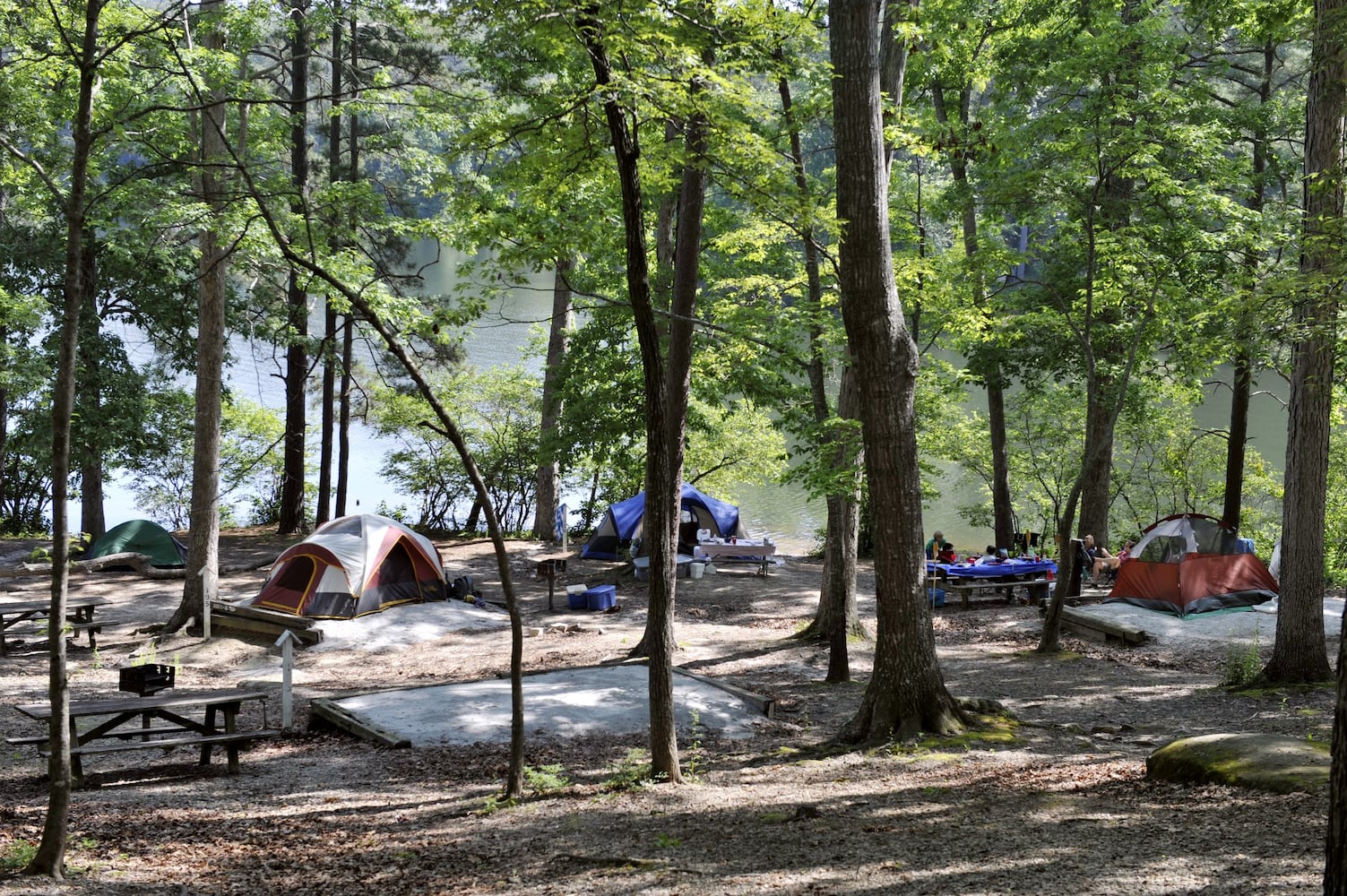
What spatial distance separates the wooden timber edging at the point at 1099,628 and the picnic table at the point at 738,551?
247 inches

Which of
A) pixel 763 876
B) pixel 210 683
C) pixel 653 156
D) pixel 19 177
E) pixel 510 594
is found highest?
pixel 19 177

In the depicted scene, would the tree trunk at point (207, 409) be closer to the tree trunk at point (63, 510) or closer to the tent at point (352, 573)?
the tent at point (352, 573)

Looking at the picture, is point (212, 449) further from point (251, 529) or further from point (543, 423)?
point (251, 529)

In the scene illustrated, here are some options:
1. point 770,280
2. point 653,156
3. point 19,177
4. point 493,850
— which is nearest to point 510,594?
point 493,850

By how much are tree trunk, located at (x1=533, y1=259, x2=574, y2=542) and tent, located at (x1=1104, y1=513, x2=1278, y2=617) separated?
9424 mm

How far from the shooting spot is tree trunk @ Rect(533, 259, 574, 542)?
721 inches

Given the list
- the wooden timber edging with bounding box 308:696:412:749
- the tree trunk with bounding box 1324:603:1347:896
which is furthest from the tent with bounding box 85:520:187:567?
the tree trunk with bounding box 1324:603:1347:896

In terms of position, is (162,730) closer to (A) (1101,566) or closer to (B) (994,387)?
(B) (994,387)

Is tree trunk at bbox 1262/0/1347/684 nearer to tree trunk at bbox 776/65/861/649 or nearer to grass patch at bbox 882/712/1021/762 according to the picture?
grass patch at bbox 882/712/1021/762

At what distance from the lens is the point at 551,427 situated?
1997cm

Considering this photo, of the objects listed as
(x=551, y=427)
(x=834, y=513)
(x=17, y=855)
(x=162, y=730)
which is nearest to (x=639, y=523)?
(x=551, y=427)

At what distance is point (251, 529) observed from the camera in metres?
23.5

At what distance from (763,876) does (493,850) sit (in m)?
1.59

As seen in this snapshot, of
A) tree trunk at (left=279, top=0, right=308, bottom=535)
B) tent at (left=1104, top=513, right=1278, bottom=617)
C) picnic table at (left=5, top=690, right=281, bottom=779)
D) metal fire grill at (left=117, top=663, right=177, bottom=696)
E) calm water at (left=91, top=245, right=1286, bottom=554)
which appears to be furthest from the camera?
calm water at (left=91, top=245, right=1286, bottom=554)
